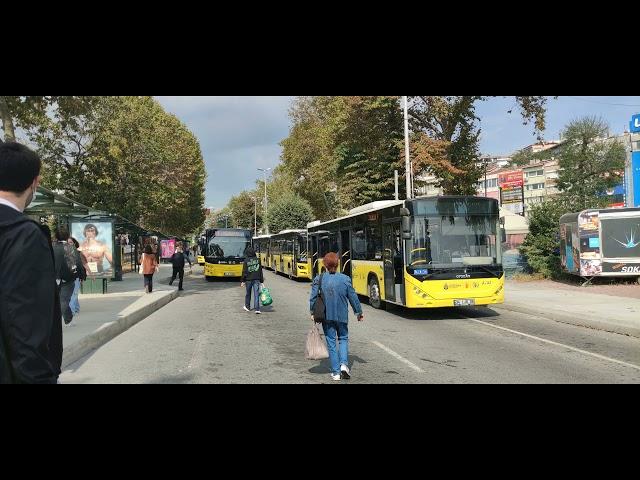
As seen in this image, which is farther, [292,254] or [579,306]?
[292,254]

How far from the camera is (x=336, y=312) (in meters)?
7.12

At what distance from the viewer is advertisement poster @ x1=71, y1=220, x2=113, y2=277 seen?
1917 centimetres

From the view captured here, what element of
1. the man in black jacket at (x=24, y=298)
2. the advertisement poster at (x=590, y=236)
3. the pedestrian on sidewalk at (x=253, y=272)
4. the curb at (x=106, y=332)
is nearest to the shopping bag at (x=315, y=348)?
the curb at (x=106, y=332)

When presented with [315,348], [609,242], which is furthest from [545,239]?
[315,348]

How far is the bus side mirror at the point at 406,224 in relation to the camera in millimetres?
12705

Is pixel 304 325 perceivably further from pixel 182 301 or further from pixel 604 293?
pixel 604 293

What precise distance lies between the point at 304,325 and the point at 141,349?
400 centimetres

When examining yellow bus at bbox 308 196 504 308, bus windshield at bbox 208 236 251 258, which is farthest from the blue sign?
bus windshield at bbox 208 236 251 258

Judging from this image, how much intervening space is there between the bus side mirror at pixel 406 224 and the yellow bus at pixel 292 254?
15016mm

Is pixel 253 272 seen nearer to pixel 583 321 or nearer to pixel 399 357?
pixel 399 357

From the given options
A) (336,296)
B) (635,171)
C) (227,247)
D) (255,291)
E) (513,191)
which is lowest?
(255,291)

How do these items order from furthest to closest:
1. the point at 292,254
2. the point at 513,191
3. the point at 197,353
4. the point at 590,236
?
the point at 513,191
the point at 292,254
the point at 590,236
the point at 197,353

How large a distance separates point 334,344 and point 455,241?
21.9 feet

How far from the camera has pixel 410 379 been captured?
23.1 feet
